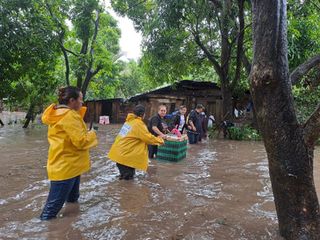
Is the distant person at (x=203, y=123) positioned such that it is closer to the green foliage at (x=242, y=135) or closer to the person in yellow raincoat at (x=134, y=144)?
the green foliage at (x=242, y=135)

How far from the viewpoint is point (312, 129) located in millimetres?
3109

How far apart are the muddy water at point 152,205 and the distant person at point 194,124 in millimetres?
4256

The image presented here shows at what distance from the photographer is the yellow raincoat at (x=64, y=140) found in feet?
12.7

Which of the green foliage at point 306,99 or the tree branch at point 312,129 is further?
the green foliage at point 306,99

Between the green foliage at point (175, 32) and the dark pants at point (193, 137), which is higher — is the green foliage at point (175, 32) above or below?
above

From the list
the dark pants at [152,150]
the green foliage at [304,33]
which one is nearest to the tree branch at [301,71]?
the dark pants at [152,150]

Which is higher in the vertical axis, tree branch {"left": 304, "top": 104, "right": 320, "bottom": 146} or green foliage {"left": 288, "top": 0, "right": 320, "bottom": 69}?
green foliage {"left": 288, "top": 0, "right": 320, "bottom": 69}

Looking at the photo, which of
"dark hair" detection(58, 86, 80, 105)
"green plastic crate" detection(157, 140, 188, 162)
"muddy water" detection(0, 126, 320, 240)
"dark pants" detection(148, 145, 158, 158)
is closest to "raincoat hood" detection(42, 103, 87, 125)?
"dark hair" detection(58, 86, 80, 105)

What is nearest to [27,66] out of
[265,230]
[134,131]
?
[134,131]

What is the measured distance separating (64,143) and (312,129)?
2716 mm

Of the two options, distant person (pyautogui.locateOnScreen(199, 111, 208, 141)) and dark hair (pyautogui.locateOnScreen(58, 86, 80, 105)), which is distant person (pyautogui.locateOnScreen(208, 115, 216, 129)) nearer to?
distant person (pyautogui.locateOnScreen(199, 111, 208, 141))

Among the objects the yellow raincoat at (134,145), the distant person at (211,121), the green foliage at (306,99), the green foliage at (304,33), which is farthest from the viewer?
the distant person at (211,121)

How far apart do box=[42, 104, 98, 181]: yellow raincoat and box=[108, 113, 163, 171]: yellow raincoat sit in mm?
1980

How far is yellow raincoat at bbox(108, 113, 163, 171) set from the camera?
5.97 m
